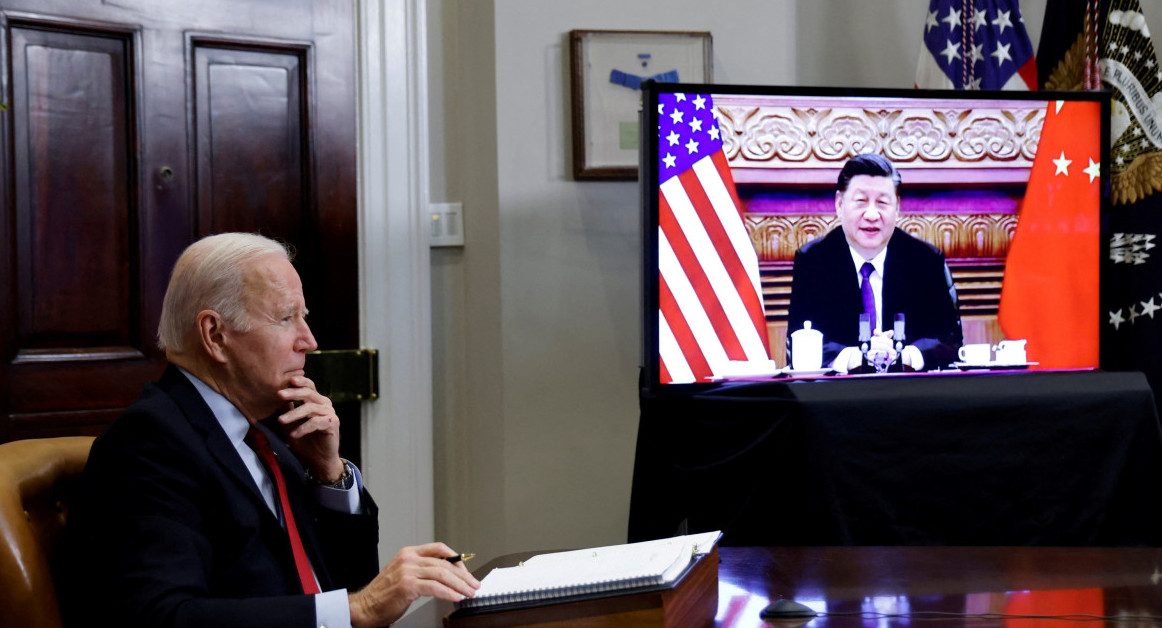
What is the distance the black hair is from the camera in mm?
2604

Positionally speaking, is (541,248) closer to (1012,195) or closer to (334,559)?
(1012,195)

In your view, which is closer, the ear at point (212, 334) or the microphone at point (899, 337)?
the ear at point (212, 334)

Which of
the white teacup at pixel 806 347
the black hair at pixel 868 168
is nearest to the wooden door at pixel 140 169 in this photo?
the white teacup at pixel 806 347

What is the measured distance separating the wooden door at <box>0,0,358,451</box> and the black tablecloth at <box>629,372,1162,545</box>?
1092mm

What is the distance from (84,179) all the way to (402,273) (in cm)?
83

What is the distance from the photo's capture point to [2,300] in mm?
2635

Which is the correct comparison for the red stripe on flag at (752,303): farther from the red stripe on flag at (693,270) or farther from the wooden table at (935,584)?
the wooden table at (935,584)

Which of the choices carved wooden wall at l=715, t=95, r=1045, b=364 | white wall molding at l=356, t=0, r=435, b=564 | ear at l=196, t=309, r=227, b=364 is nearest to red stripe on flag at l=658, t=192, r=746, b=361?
carved wooden wall at l=715, t=95, r=1045, b=364

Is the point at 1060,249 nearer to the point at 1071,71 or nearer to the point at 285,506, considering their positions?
the point at 1071,71

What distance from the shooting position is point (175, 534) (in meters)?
1.21

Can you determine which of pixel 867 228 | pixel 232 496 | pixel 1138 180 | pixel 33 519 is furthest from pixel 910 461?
pixel 33 519

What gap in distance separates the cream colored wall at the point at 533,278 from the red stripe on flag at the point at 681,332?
57 centimetres

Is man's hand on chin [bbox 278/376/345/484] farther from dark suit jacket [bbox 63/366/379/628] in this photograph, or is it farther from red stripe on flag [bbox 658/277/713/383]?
red stripe on flag [bbox 658/277/713/383]

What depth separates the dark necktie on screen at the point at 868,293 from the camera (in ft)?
8.48
